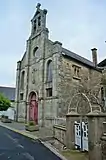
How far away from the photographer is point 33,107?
21.6m

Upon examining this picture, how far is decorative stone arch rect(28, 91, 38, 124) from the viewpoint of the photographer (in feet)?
68.9

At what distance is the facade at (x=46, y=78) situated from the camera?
59.7 ft

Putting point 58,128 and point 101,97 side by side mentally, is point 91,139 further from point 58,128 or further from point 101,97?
point 101,97

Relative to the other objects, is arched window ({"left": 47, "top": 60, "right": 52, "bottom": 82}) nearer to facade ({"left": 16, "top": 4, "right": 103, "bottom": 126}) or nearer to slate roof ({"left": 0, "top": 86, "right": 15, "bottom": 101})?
facade ({"left": 16, "top": 4, "right": 103, "bottom": 126})

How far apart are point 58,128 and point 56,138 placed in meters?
0.95

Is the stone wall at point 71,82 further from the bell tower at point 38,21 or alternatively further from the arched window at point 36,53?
the bell tower at point 38,21

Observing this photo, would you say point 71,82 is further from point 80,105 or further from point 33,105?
point 33,105

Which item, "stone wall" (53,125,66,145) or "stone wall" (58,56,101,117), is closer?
"stone wall" (53,125,66,145)

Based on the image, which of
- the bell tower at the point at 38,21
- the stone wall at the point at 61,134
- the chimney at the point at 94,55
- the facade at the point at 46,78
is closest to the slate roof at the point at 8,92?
the facade at the point at 46,78

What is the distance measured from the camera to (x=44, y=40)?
2147 cm

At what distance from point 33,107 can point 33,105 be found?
243 millimetres

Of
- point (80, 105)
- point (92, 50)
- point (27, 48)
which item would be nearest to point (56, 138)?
point (80, 105)

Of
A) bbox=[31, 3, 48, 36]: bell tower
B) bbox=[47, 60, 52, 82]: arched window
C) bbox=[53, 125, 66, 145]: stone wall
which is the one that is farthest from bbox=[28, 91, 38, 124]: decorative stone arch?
bbox=[53, 125, 66, 145]: stone wall

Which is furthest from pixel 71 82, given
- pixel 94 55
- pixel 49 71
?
pixel 94 55
